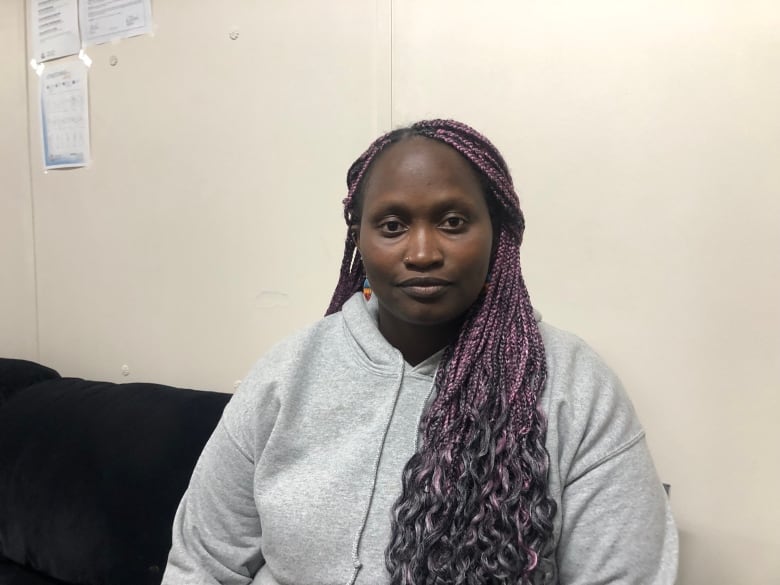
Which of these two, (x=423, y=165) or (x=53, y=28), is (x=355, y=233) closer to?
(x=423, y=165)

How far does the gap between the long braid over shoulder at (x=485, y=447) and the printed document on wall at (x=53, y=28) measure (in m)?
1.17

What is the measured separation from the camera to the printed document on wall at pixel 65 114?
1.45m

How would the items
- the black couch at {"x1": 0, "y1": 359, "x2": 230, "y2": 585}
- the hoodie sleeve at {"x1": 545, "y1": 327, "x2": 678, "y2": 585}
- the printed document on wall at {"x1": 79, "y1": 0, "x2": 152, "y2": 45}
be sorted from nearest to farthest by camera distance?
the hoodie sleeve at {"x1": 545, "y1": 327, "x2": 678, "y2": 585}
the black couch at {"x1": 0, "y1": 359, "x2": 230, "y2": 585}
the printed document on wall at {"x1": 79, "y1": 0, "x2": 152, "y2": 45}

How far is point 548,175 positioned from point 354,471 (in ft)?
2.14

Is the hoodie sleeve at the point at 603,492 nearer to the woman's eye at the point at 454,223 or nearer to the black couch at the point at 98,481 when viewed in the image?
the woman's eye at the point at 454,223

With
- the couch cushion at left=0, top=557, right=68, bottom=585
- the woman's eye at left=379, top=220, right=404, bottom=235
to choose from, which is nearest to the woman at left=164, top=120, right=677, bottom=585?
the woman's eye at left=379, top=220, right=404, bottom=235

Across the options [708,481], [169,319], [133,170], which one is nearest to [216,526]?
[169,319]

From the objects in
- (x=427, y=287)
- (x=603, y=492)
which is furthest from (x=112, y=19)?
(x=603, y=492)

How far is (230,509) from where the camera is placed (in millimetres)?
795

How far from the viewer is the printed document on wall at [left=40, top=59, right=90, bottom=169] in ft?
4.75

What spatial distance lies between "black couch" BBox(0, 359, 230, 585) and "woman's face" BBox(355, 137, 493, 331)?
0.65 meters

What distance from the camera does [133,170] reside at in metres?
1.41

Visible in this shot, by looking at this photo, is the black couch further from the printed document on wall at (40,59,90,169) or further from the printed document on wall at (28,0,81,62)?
the printed document on wall at (28,0,81,62)

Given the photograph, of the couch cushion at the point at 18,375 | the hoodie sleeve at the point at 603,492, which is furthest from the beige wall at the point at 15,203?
the hoodie sleeve at the point at 603,492
